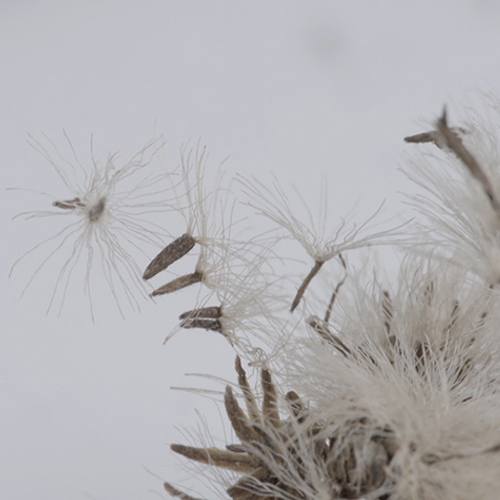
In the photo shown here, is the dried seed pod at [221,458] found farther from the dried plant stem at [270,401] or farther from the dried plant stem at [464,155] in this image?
the dried plant stem at [464,155]

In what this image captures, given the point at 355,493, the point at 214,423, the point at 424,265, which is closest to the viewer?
the point at 355,493

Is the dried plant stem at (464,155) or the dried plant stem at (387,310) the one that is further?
the dried plant stem at (387,310)

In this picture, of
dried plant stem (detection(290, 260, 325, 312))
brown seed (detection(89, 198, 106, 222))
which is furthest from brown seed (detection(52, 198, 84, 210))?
dried plant stem (detection(290, 260, 325, 312))

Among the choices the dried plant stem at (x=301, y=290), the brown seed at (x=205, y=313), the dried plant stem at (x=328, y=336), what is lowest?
the dried plant stem at (x=328, y=336)

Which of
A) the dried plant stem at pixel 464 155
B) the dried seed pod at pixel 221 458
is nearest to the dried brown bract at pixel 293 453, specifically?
the dried seed pod at pixel 221 458

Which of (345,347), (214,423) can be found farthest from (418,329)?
(214,423)

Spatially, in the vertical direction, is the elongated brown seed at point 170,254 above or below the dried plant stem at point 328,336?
above

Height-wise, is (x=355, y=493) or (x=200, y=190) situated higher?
(x=200, y=190)

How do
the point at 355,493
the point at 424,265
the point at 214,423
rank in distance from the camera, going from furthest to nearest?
the point at 214,423 < the point at 424,265 < the point at 355,493

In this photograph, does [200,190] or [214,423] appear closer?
[200,190]

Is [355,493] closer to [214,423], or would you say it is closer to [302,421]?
[302,421]
